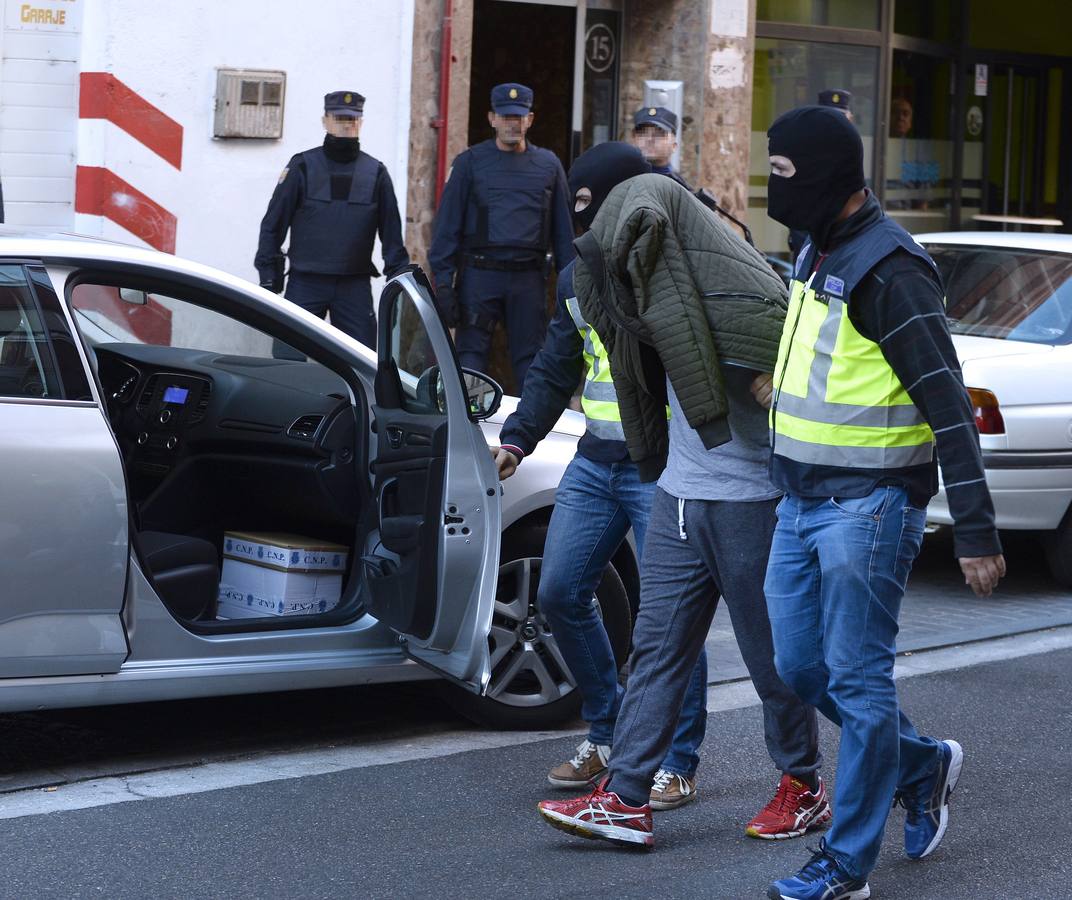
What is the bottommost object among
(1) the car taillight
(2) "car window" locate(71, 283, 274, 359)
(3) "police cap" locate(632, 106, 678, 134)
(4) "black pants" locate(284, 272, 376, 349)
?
(1) the car taillight

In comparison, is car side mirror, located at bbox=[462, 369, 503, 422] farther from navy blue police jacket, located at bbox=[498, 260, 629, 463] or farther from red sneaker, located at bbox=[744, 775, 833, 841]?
red sneaker, located at bbox=[744, 775, 833, 841]

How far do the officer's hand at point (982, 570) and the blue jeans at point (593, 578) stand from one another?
1.07 meters

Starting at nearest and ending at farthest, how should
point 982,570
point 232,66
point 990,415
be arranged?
point 982,570
point 990,415
point 232,66

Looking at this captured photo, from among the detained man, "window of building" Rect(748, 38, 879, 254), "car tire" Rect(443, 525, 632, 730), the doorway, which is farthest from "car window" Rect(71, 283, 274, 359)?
the doorway

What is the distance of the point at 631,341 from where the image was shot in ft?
14.9

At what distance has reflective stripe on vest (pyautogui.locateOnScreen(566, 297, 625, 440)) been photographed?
4.88m

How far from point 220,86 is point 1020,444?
196 inches

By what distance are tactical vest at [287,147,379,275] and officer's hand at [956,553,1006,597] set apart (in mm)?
6179

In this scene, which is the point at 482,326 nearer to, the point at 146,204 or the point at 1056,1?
the point at 146,204

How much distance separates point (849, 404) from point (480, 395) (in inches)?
53.0

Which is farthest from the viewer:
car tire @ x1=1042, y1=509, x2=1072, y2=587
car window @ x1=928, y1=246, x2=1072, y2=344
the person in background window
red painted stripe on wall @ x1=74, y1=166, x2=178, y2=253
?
the person in background window

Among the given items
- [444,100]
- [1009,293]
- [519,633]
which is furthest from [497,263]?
[519,633]

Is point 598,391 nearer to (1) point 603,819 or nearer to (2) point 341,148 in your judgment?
(1) point 603,819

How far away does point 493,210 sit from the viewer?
9.91 metres
